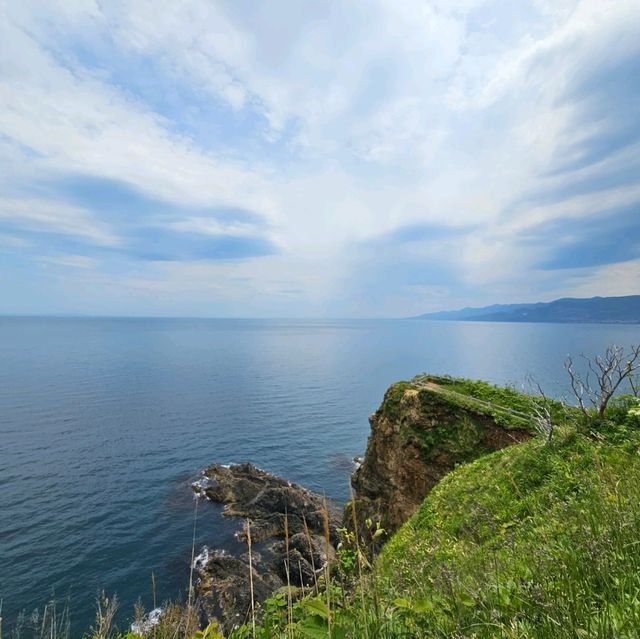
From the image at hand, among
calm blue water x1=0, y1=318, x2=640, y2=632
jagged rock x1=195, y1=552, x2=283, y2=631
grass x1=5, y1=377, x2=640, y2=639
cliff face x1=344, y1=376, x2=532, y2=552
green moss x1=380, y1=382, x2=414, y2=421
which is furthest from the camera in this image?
calm blue water x1=0, y1=318, x2=640, y2=632

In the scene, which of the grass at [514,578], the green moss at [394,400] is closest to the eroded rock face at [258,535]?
the green moss at [394,400]

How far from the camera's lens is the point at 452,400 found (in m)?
20.4

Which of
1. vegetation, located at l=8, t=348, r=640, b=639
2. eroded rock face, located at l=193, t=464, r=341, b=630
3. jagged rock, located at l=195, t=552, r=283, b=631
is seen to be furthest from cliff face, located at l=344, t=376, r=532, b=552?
jagged rock, located at l=195, t=552, r=283, b=631

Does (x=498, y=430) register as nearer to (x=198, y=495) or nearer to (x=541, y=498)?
(x=541, y=498)

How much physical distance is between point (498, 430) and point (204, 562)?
73.3 ft

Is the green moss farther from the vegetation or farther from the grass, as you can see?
the grass

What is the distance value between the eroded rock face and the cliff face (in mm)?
4128

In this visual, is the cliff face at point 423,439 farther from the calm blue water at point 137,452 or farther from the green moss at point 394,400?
the calm blue water at point 137,452

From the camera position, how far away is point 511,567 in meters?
4.56

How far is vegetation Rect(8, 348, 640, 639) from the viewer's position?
2.77m

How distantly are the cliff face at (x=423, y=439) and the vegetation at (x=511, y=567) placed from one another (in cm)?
609

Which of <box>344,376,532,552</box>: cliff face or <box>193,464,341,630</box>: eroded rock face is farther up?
<box>344,376,532,552</box>: cliff face

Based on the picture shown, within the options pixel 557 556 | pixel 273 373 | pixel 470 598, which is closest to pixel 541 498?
pixel 557 556

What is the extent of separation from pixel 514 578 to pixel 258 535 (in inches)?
1218
